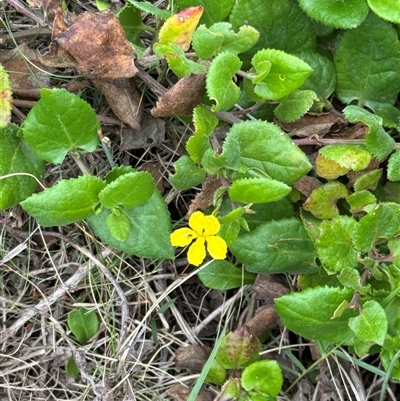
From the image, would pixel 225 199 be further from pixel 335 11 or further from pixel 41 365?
pixel 41 365

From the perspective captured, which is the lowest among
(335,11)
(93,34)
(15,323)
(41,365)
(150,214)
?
(41,365)

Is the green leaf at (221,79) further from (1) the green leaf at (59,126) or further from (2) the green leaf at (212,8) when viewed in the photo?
(1) the green leaf at (59,126)

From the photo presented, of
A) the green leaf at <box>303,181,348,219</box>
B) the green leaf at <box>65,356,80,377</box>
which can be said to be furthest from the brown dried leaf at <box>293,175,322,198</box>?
the green leaf at <box>65,356,80,377</box>

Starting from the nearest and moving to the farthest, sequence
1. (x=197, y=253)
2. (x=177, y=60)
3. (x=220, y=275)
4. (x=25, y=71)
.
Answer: (x=177, y=60) → (x=197, y=253) → (x=25, y=71) → (x=220, y=275)

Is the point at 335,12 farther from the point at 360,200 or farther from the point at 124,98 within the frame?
the point at 124,98

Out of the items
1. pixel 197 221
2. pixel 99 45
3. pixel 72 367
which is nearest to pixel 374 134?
pixel 197 221

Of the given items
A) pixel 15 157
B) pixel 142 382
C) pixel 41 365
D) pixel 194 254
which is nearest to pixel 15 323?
pixel 41 365
